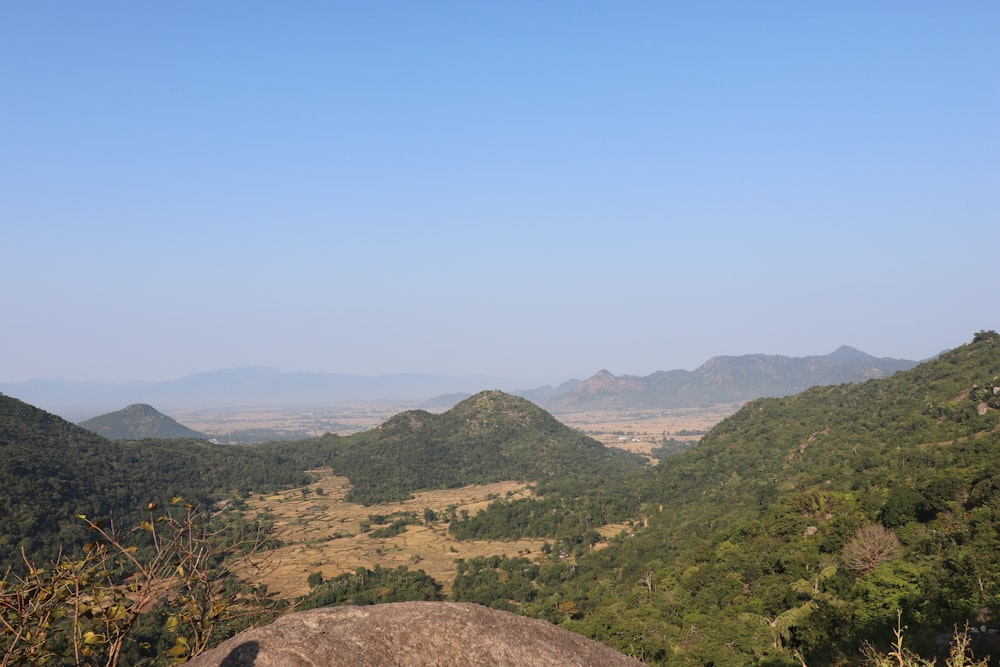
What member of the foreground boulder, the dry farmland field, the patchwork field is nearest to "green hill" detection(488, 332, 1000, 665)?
the foreground boulder

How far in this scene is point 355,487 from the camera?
487 ft

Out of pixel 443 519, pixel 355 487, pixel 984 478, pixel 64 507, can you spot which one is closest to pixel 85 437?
pixel 64 507

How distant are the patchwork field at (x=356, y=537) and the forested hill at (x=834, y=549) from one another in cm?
2424

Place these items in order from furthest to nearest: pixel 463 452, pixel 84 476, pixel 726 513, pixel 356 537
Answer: pixel 463 452, pixel 356 537, pixel 84 476, pixel 726 513

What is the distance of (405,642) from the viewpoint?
753 centimetres

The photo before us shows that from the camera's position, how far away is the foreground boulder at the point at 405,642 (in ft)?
22.8

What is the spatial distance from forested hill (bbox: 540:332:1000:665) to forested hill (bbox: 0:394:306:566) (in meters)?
70.4

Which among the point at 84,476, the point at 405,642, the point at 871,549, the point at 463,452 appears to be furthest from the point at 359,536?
the point at 405,642

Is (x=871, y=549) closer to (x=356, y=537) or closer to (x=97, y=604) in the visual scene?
(x=97, y=604)

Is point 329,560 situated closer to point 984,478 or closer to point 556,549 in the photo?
point 556,549

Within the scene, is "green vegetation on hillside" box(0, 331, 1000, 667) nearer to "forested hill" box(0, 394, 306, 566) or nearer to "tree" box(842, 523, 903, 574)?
"tree" box(842, 523, 903, 574)

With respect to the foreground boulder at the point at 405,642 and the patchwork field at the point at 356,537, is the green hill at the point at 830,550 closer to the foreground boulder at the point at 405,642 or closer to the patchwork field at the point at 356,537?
the foreground boulder at the point at 405,642

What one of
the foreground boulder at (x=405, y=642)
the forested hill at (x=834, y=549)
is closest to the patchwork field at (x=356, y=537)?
the forested hill at (x=834, y=549)

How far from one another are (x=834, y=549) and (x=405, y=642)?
4519 cm
